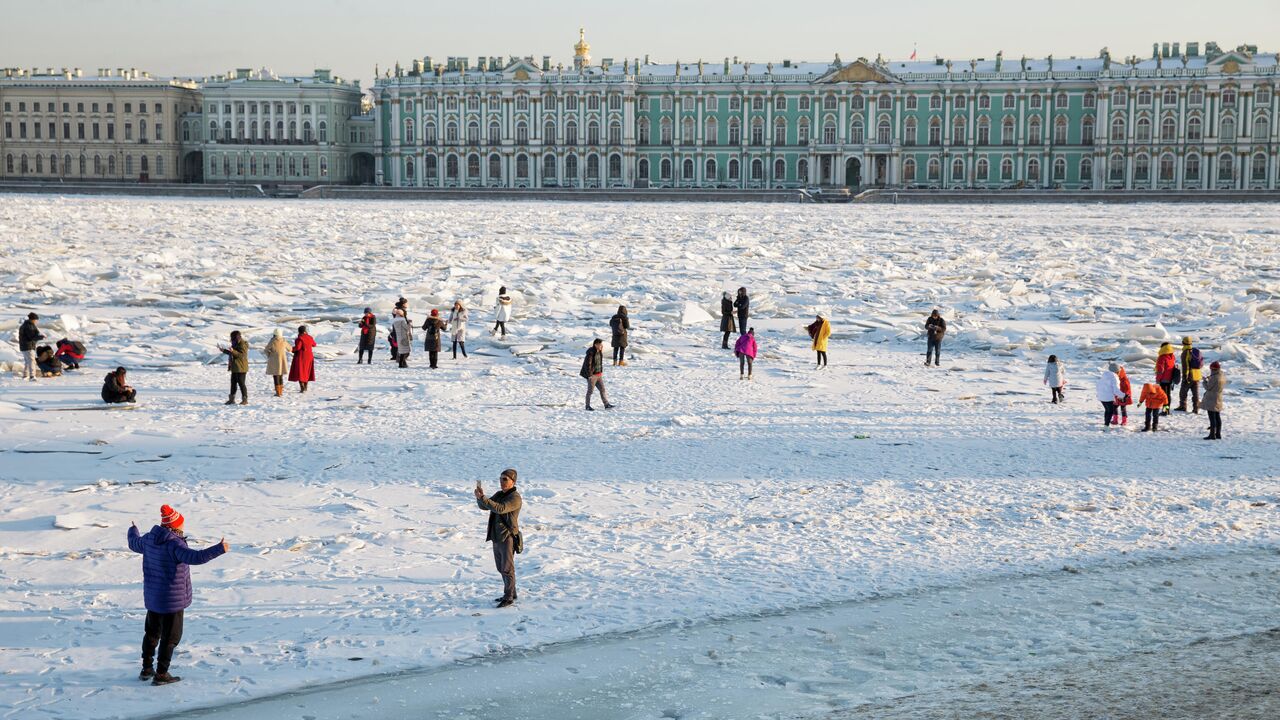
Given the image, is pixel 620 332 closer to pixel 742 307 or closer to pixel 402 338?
pixel 742 307

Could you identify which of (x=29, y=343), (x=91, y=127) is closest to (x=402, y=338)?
(x=29, y=343)

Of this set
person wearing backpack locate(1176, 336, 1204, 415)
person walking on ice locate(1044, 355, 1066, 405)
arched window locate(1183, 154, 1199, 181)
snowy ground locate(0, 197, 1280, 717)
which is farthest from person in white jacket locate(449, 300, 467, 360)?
arched window locate(1183, 154, 1199, 181)

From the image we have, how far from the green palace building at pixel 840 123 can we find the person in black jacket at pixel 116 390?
73509mm

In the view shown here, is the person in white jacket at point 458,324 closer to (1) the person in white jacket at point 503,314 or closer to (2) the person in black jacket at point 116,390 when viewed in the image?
(1) the person in white jacket at point 503,314

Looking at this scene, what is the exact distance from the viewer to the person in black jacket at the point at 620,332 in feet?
61.3

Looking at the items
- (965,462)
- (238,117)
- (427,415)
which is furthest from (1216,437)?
(238,117)

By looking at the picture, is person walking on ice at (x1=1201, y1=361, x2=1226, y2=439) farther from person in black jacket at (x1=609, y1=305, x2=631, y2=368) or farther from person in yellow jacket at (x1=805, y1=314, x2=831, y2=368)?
person in black jacket at (x1=609, y1=305, x2=631, y2=368)

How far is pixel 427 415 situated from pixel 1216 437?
8514 mm

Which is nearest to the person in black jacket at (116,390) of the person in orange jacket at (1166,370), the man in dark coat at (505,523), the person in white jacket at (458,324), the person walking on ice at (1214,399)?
the person in white jacket at (458,324)

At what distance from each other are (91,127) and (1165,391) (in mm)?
98345

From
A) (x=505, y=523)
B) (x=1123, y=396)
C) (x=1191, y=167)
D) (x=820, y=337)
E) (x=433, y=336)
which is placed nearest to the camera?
(x=505, y=523)

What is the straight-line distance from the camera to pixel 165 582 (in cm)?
768

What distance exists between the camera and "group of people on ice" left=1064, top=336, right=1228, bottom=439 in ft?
46.4

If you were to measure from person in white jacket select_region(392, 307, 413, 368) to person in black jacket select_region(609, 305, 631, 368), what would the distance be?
2820mm
